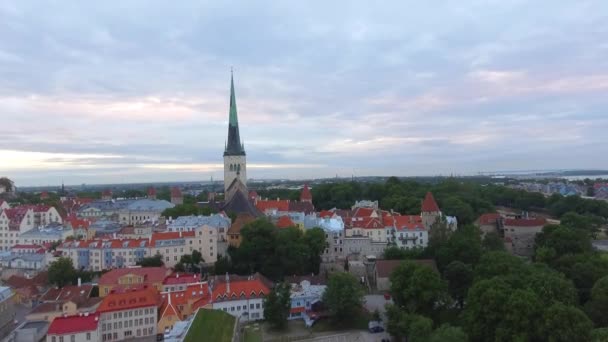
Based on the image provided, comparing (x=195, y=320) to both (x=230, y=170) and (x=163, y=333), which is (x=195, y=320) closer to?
(x=163, y=333)

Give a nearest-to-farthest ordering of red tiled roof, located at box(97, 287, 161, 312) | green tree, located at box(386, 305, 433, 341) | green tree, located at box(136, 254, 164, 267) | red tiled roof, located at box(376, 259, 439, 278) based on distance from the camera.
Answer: green tree, located at box(386, 305, 433, 341), red tiled roof, located at box(97, 287, 161, 312), red tiled roof, located at box(376, 259, 439, 278), green tree, located at box(136, 254, 164, 267)

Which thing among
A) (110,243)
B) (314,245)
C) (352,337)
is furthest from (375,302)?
(110,243)

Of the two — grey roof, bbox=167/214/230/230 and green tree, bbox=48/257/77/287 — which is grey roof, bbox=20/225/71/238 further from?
Result: green tree, bbox=48/257/77/287

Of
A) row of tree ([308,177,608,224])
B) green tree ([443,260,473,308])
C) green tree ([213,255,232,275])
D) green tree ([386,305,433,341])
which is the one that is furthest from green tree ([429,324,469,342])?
row of tree ([308,177,608,224])

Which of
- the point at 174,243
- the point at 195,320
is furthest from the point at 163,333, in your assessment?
the point at 174,243

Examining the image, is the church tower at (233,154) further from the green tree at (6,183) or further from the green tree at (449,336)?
the green tree at (6,183)

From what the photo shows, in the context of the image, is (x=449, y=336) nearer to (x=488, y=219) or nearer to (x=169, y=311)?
(x=169, y=311)
